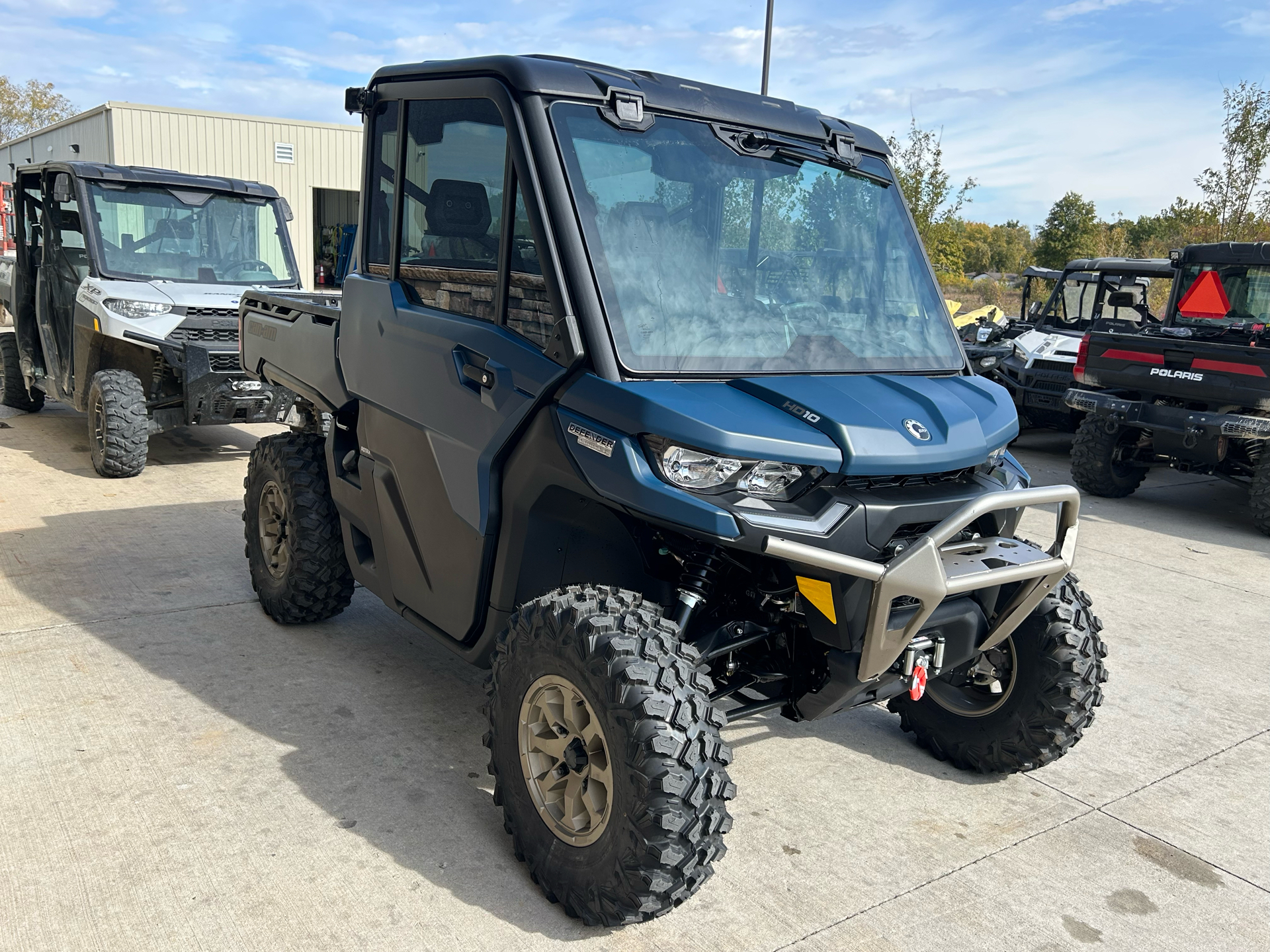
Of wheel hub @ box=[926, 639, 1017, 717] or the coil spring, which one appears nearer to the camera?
the coil spring

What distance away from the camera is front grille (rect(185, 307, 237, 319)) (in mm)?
7773

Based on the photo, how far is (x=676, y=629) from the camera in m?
2.81

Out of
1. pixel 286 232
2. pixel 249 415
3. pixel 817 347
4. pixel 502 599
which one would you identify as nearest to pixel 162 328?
pixel 249 415

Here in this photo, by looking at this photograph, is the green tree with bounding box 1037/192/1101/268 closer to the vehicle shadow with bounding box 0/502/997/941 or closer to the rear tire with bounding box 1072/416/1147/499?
the rear tire with bounding box 1072/416/1147/499

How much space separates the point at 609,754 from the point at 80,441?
806 cm

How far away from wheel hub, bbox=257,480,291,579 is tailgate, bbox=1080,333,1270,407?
707 cm

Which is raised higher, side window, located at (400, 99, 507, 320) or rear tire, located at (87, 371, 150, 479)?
side window, located at (400, 99, 507, 320)

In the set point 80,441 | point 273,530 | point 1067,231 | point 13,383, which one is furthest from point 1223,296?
point 1067,231

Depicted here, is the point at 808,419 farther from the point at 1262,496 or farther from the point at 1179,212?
the point at 1179,212

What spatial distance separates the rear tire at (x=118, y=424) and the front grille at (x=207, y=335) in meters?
0.49

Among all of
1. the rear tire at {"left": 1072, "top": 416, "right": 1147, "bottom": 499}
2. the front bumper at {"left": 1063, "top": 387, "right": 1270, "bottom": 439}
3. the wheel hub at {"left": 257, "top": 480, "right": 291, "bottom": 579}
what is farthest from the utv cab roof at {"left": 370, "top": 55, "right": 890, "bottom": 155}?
the rear tire at {"left": 1072, "top": 416, "right": 1147, "bottom": 499}

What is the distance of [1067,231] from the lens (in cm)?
4022

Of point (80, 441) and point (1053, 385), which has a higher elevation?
point (1053, 385)

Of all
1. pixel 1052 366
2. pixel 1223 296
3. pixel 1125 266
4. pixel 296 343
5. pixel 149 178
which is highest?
pixel 1125 266
